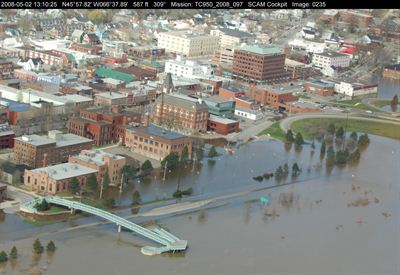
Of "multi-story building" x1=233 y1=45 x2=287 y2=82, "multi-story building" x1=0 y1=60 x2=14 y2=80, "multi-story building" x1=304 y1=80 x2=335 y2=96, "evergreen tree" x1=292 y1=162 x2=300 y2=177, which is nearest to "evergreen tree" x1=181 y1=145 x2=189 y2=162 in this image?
"evergreen tree" x1=292 y1=162 x2=300 y2=177

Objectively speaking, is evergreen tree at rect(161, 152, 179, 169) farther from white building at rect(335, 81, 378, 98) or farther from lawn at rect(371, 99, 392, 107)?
white building at rect(335, 81, 378, 98)

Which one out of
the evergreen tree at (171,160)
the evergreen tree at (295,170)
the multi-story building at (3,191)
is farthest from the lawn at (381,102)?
the multi-story building at (3,191)

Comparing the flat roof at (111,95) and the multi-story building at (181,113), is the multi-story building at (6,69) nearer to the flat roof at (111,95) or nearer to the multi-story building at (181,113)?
the flat roof at (111,95)

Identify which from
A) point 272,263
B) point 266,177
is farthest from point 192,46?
point 272,263

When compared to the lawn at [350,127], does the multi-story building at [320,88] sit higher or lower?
higher

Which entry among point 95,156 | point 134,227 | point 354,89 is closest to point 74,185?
point 95,156
